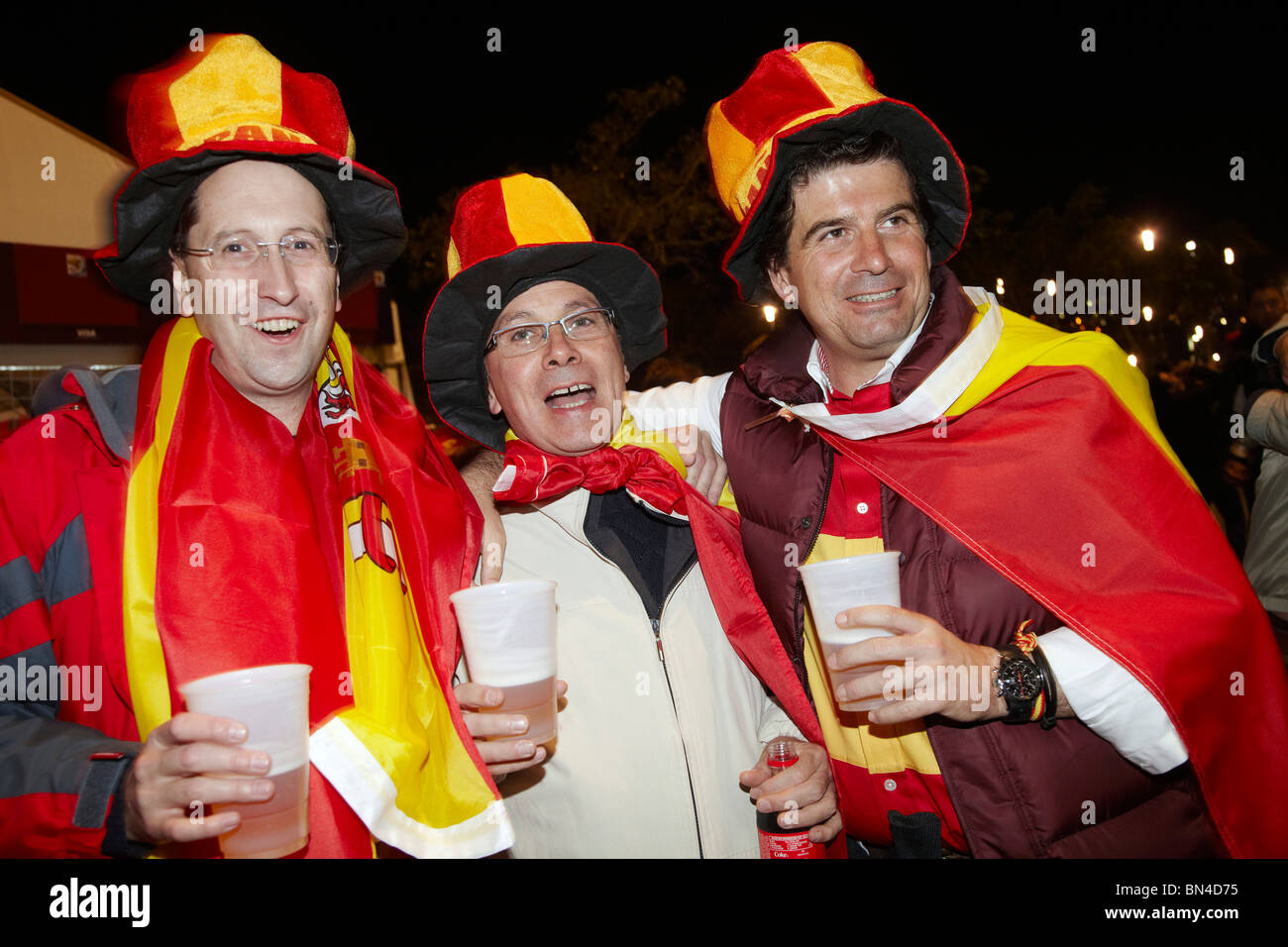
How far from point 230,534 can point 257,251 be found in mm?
817

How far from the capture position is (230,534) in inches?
84.0

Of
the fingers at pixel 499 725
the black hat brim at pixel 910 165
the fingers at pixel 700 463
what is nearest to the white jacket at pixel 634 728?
the fingers at pixel 700 463

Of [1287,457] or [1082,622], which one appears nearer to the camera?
[1082,622]

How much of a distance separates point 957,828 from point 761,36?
739 cm

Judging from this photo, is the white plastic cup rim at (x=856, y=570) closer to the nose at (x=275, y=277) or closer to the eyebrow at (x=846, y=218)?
the eyebrow at (x=846, y=218)

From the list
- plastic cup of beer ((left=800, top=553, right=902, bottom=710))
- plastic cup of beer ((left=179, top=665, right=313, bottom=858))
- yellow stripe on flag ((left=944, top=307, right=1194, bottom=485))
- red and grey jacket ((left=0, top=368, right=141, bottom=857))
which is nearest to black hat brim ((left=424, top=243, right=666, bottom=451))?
red and grey jacket ((left=0, top=368, right=141, bottom=857))

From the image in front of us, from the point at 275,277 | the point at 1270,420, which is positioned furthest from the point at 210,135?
the point at 1270,420

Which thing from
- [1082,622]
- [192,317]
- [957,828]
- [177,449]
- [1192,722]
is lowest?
[957,828]

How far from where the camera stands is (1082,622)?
7.30 ft

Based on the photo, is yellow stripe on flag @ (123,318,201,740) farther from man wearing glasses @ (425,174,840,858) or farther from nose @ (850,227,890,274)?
nose @ (850,227,890,274)

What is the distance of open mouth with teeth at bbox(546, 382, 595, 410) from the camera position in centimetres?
286

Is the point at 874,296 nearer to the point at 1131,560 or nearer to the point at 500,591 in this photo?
the point at 1131,560

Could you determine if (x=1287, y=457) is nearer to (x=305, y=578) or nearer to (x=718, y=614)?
(x=718, y=614)
